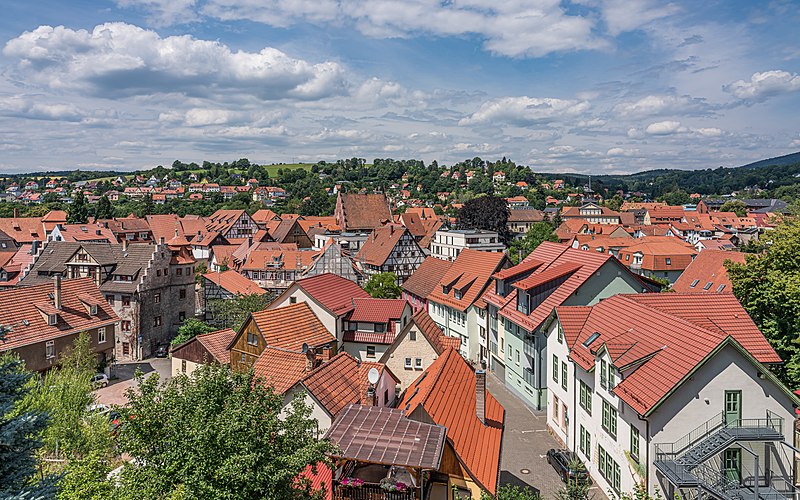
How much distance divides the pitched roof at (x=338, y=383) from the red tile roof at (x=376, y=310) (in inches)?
436

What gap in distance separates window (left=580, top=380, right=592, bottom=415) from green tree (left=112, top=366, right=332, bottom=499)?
16190mm

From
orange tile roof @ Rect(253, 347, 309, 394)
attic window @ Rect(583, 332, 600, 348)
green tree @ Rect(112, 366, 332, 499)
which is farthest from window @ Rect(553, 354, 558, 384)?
green tree @ Rect(112, 366, 332, 499)

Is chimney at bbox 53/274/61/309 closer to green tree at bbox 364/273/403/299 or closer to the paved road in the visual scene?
the paved road

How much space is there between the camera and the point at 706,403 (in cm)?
1933

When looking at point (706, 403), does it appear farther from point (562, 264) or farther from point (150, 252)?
point (150, 252)

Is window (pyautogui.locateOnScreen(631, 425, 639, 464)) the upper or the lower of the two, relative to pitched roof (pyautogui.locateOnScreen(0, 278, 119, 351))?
lower

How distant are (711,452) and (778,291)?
40.6ft

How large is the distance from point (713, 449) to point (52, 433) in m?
24.0

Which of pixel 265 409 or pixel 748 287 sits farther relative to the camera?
pixel 748 287

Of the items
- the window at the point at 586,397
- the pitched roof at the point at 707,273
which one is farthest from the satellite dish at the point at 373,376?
the pitched roof at the point at 707,273

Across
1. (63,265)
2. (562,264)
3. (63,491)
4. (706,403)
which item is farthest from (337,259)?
(63,491)

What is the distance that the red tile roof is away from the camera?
117ft

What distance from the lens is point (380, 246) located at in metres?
77.4

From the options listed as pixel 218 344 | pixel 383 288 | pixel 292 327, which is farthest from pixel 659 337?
pixel 383 288
